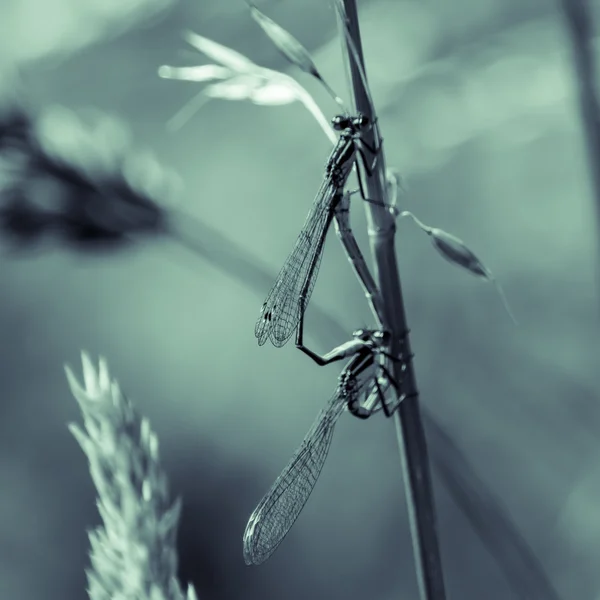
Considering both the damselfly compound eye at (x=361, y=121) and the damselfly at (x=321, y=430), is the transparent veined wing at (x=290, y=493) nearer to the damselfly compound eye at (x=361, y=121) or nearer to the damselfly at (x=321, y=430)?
the damselfly at (x=321, y=430)

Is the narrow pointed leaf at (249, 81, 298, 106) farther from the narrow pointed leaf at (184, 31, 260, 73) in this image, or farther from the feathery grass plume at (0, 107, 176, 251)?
the feathery grass plume at (0, 107, 176, 251)

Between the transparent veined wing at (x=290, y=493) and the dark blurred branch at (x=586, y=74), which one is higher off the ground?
the dark blurred branch at (x=586, y=74)

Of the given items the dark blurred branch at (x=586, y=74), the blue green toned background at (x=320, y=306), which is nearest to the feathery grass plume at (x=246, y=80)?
the dark blurred branch at (x=586, y=74)

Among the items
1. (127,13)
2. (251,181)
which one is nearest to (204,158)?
(251,181)

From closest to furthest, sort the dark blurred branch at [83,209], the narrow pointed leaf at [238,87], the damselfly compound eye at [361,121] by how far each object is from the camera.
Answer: the damselfly compound eye at [361,121] < the narrow pointed leaf at [238,87] < the dark blurred branch at [83,209]

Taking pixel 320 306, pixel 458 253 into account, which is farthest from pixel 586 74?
pixel 320 306

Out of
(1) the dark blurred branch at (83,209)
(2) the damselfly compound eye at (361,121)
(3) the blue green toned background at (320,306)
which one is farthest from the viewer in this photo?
(3) the blue green toned background at (320,306)

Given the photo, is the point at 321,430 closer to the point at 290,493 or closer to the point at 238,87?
the point at 290,493

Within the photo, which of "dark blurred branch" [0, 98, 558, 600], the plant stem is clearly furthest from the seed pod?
"dark blurred branch" [0, 98, 558, 600]
